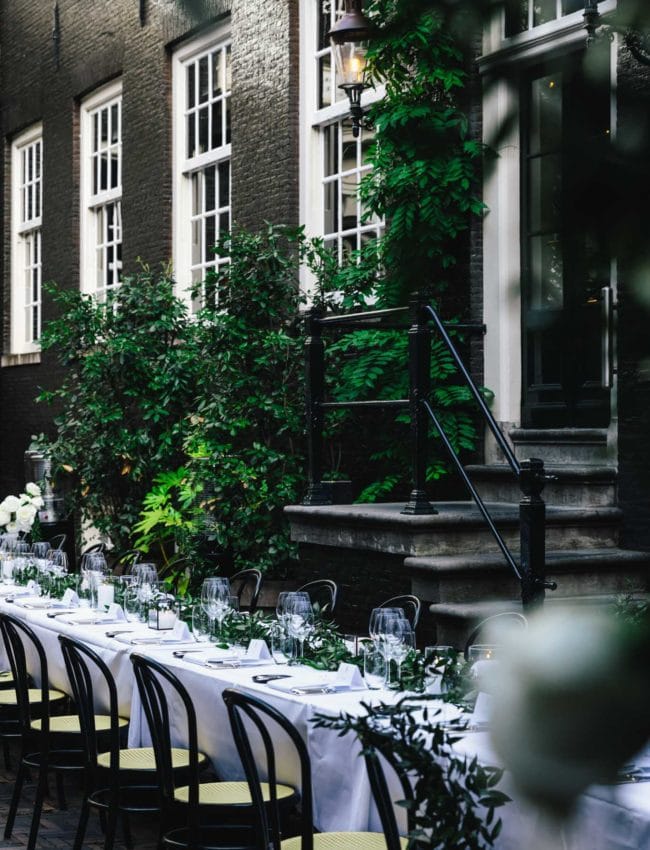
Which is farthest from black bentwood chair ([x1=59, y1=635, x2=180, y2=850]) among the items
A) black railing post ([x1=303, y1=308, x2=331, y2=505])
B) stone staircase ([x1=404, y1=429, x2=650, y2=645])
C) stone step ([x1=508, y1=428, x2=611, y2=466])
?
stone step ([x1=508, y1=428, x2=611, y2=466])

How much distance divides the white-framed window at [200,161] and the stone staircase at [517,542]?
4.77 m

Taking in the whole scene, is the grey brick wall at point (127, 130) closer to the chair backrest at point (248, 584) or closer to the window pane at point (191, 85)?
the window pane at point (191, 85)

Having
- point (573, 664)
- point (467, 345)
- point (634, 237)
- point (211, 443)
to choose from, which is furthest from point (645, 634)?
point (211, 443)

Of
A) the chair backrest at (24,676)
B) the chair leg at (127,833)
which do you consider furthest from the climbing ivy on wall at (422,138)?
the chair backrest at (24,676)

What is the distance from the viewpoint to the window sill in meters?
15.5

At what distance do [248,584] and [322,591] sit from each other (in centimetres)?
157

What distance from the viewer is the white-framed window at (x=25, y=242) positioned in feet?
53.3

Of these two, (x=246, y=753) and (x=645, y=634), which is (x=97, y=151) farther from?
(x=645, y=634)

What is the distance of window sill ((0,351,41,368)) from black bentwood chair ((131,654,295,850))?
37.3 feet

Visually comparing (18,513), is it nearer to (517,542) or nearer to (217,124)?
(517,542)

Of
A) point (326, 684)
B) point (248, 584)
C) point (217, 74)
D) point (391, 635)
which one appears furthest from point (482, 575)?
point (217, 74)

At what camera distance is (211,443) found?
369 inches

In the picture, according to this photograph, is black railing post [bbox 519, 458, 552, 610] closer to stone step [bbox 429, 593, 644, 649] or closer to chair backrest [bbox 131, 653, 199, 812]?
stone step [bbox 429, 593, 644, 649]

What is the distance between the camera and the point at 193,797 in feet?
13.7
